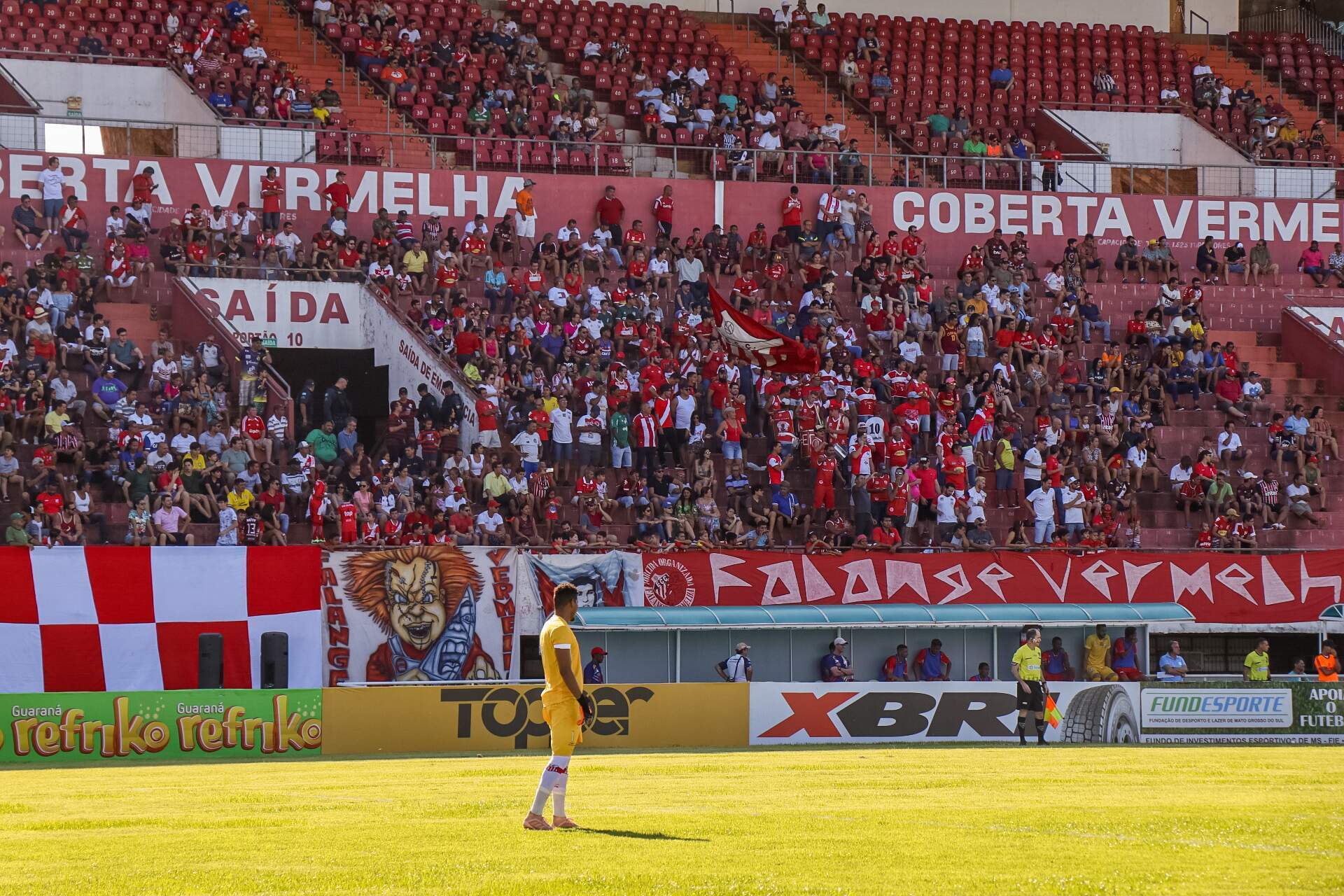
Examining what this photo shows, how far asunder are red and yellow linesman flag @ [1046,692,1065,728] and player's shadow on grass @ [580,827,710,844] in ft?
44.8

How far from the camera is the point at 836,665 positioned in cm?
2820

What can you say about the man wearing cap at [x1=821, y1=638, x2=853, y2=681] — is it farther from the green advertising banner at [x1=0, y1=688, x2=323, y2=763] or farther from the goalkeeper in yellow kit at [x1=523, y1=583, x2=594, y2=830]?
the goalkeeper in yellow kit at [x1=523, y1=583, x2=594, y2=830]

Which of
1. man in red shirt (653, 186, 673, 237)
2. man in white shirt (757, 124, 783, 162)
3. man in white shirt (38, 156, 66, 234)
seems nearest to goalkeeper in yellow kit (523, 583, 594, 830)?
man in white shirt (38, 156, 66, 234)

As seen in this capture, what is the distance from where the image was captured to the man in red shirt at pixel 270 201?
35531 millimetres

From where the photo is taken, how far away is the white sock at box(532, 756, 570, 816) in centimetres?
1262

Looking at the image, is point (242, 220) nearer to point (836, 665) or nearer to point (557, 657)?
point (836, 665)

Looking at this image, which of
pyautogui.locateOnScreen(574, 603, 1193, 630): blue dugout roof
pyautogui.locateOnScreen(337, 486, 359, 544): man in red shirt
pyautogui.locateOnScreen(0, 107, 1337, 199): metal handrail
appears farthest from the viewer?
pyautogui.locateOnScreen(0, 107, 1337, 199): metal handrail

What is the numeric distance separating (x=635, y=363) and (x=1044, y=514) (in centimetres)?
810

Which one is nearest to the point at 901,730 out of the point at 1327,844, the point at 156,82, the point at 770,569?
the point at 770,569

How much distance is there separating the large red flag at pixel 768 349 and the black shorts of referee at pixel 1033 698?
10234mm

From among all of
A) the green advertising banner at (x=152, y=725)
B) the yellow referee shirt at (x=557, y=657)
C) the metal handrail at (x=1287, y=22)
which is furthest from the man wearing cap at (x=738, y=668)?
the metal handrail at (x=1287, y=22)

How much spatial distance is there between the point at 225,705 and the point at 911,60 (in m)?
29.0

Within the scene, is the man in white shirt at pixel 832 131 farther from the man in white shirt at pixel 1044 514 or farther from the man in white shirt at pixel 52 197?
the man in white shirt at pixel 52 197

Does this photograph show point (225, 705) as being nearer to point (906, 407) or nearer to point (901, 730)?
point (901, 730)
